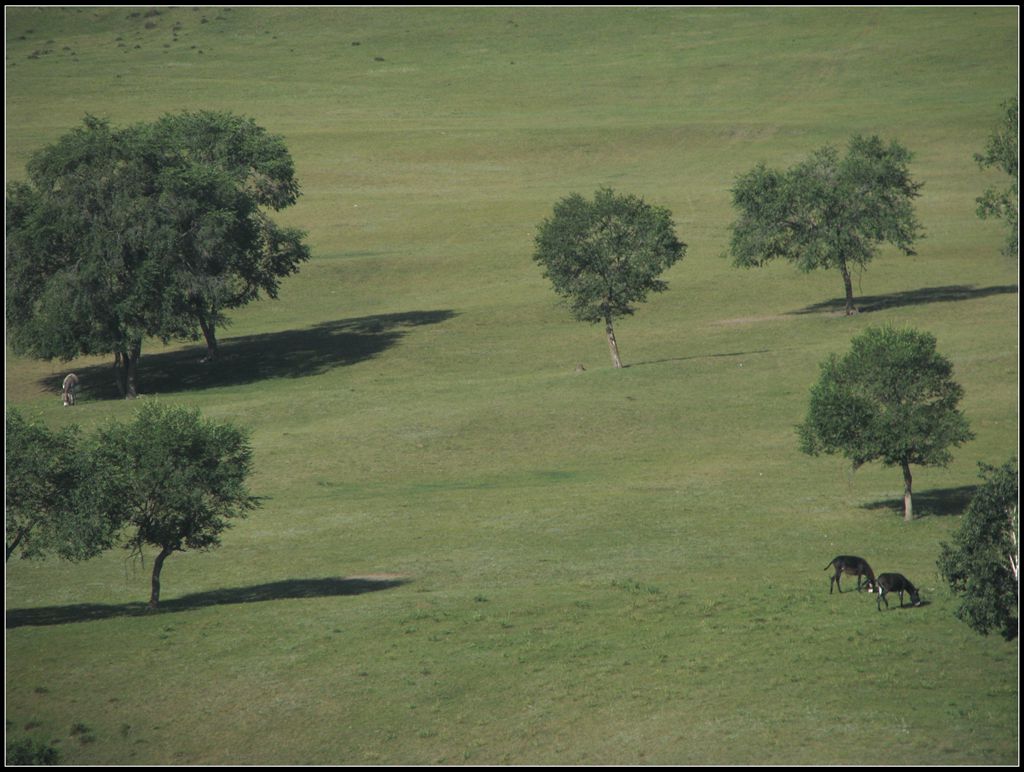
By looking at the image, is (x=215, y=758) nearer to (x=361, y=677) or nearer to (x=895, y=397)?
(x=361, y=677)

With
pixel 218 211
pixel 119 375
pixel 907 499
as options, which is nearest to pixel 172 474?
pixel 907 499

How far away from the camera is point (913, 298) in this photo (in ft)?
301

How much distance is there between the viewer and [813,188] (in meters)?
90.0

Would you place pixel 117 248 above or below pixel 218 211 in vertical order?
below

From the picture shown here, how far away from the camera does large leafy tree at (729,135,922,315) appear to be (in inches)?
3524

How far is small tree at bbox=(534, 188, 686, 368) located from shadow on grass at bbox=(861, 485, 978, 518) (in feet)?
92.5

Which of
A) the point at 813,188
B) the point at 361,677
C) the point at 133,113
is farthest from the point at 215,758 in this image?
the point at 133,113

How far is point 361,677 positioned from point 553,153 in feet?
397

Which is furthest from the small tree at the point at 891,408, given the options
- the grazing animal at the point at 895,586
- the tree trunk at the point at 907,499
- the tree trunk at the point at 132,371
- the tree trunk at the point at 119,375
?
the tree trunk at the point at 119,375

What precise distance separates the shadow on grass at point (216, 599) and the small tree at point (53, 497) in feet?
8.08

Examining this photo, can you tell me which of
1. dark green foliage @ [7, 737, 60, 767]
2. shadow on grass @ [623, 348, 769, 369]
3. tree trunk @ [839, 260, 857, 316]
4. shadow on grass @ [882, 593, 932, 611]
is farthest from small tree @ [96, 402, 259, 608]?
tree trunk @ [839, 260, 857, 316]

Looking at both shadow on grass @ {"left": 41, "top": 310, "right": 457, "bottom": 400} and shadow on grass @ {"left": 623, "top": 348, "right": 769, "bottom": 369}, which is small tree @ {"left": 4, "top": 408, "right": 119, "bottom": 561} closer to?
shadow on grass @ {"left": 41, "top": 310, "right": 457, "bottom": 400}

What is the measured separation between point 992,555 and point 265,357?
65058 millimetres

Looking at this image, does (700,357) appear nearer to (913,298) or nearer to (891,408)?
(913,298)
